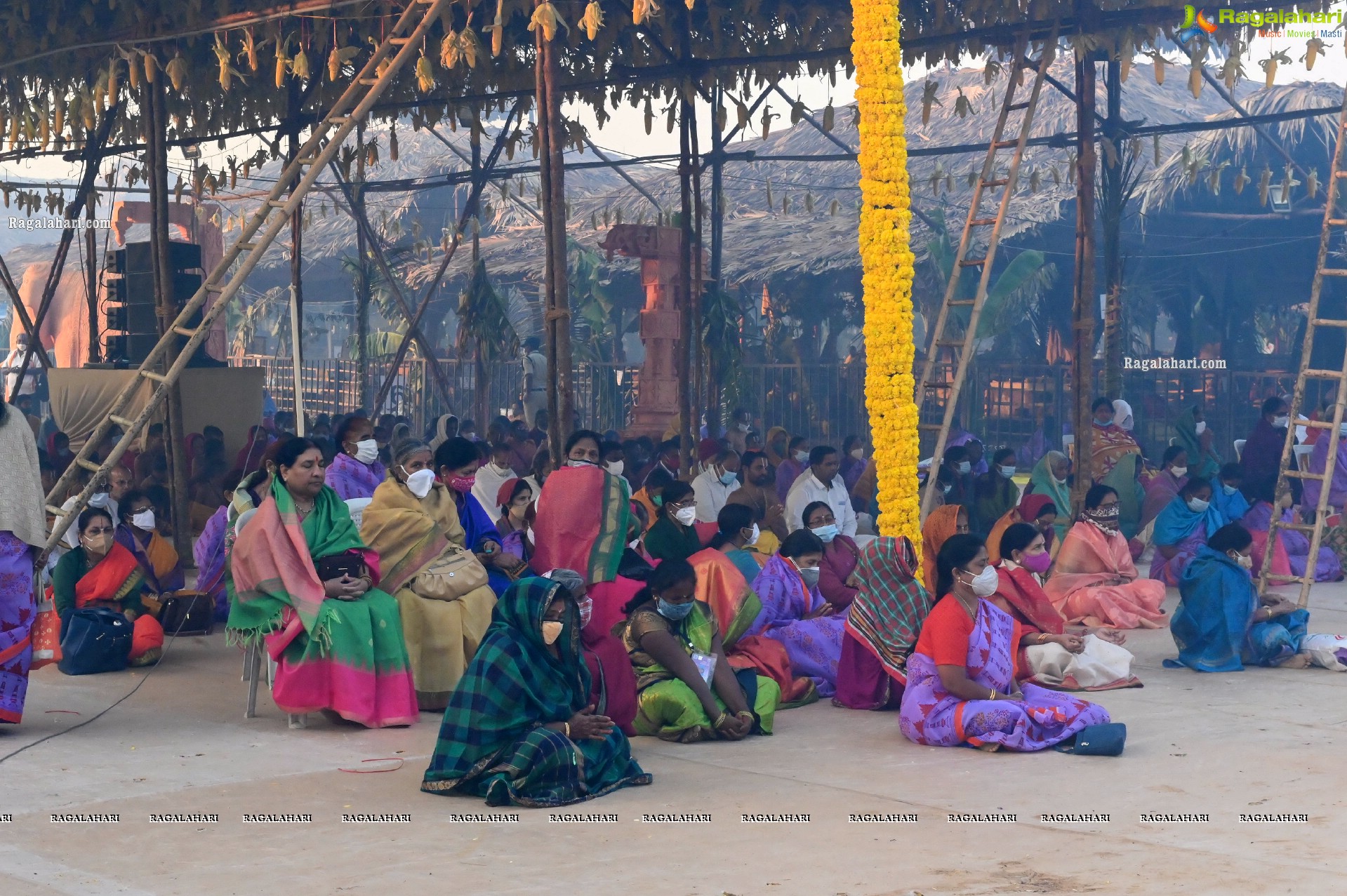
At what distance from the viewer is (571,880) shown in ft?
16.2

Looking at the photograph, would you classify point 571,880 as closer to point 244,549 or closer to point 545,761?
point 545,761

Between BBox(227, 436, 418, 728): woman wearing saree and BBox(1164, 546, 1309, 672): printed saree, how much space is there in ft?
14.7

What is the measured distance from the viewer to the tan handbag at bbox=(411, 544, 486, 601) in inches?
311

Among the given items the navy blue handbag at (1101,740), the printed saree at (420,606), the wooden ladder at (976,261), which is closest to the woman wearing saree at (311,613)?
the printed saree at (420,606)

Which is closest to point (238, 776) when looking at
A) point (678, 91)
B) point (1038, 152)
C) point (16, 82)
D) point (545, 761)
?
point (545, 761)

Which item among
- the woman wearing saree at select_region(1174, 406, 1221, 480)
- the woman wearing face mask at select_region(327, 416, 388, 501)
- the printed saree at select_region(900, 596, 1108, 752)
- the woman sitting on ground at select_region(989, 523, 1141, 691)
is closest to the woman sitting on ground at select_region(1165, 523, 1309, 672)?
the woman sitting on ground at select_region(989, 523, 1141, 691)

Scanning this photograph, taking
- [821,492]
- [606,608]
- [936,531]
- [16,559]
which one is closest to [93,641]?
[16,559]

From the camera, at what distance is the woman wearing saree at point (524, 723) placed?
5.93 metres

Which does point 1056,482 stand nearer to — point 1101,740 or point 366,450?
point 366,450

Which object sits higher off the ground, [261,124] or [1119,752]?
[261,124]

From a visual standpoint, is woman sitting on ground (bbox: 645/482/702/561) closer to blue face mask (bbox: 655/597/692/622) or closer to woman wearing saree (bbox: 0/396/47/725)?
blue face mask (bbox: 655/597/692/622)

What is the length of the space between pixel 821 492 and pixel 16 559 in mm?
5862

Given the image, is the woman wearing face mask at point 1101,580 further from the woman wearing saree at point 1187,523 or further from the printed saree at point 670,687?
the printed saree at point 670,687

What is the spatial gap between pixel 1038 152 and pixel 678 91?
1499 cm
